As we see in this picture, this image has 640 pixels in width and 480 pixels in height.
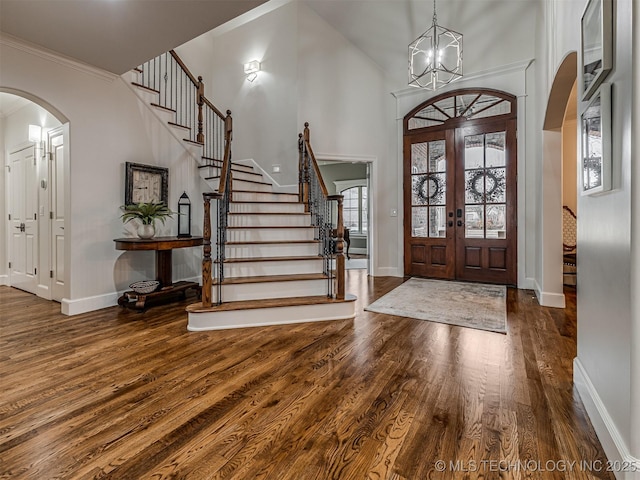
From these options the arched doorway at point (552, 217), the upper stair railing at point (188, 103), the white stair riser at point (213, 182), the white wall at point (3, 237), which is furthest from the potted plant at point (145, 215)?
the arched doorway at point (552, 217)

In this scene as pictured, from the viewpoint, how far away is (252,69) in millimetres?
5934

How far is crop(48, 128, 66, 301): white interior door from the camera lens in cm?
378

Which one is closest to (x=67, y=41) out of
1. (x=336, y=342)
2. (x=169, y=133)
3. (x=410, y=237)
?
(x=169, y=133)

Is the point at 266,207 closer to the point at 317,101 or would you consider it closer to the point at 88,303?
the point at 317,101

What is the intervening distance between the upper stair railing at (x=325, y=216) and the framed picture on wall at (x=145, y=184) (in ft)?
6.25

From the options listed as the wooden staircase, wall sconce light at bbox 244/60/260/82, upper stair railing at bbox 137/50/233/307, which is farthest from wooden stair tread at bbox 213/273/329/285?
wall sconce light at bbox 244/60/260/82

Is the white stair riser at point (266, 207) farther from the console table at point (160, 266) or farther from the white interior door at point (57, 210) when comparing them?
the white interior door at point (57, 210)

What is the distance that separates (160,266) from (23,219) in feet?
8.19

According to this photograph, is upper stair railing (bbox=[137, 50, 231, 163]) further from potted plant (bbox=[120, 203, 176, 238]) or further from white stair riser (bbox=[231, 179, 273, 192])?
potted plant (bbox=[120, 203, 176, 238])

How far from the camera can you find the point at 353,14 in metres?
5.09

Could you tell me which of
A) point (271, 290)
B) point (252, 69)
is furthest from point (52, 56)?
point (252, 69)

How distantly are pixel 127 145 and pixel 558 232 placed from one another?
5055mm

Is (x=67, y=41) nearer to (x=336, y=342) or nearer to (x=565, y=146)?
(x=336, y=342)

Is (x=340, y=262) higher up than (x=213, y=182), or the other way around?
(x=213, y=182)
